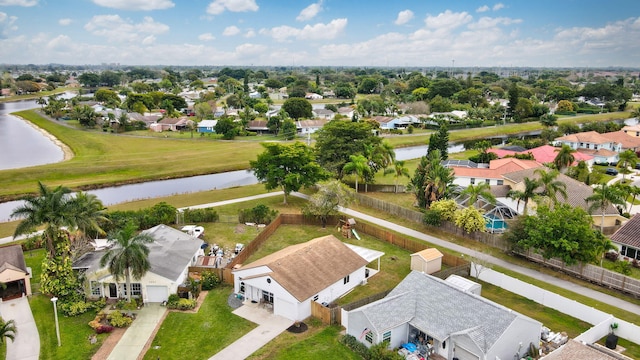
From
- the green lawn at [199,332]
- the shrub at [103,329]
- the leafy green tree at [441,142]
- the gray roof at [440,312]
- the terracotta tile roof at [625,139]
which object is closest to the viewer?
the gray roof at [440,312]

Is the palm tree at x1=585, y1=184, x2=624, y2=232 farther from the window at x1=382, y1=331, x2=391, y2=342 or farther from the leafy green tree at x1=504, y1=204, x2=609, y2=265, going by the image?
the window at x1=382, y1=331, x2=391, y2=342

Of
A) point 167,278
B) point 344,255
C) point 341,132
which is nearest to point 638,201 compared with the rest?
point 341,132

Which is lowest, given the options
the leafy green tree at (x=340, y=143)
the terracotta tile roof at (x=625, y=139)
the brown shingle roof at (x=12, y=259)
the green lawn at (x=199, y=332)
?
the green lawn at (x=199, y=332)

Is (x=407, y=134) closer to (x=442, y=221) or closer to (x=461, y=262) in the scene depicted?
(x=442, y=221)

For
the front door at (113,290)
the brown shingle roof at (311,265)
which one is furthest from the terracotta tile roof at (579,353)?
the front door at (113,290)

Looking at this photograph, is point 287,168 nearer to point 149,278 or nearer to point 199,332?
point 149,278

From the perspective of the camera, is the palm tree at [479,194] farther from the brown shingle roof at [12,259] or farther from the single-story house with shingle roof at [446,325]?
the brown shingle roof at [12,259]

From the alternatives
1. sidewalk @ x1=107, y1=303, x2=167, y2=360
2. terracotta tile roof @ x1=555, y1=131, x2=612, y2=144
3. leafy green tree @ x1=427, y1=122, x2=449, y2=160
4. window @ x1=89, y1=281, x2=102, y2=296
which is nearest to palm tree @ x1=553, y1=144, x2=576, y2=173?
leafy green tree @ x1=427, y1=122, x2=449, y2=160

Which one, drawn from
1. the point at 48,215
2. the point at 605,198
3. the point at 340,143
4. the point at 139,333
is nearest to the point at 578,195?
the point at 605,198
